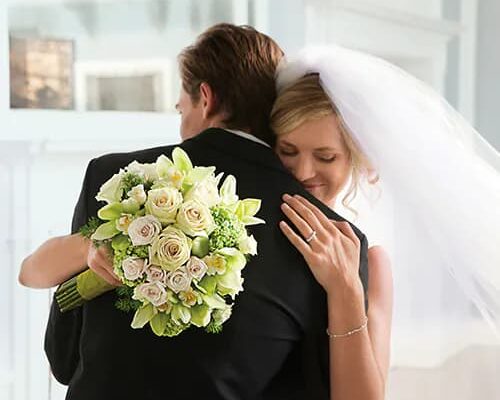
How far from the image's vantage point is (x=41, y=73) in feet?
9.58

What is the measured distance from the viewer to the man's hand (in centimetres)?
155

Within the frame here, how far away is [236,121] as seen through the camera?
1.79m

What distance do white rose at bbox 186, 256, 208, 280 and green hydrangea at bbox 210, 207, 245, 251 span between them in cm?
3

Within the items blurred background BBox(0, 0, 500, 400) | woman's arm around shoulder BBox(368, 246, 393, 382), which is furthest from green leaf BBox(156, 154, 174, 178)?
blurred background BBox(0, 0, 500, 400)

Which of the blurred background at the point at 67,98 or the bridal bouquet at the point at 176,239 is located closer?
the bridal bouquet at the point at 176,239

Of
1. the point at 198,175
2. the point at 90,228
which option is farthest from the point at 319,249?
the point at 90,228

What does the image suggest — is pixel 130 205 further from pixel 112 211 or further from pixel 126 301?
pixel 126 301

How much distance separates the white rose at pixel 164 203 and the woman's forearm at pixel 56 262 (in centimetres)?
22

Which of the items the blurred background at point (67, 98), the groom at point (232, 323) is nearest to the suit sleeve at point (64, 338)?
the groom at point (232, 323)

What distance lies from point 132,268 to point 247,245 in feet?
0.57

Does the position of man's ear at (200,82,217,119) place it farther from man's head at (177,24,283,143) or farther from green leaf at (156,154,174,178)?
green leaf at (156,154,174,178)

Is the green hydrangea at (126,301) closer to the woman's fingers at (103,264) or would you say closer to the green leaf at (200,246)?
the woman's fingers at (103,264)

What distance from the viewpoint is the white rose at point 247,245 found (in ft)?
5.02

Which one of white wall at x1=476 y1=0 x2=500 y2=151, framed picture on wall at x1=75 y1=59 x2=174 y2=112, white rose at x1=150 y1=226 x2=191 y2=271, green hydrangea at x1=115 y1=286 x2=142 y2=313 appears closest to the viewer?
white rose at x1=150 y1=226 x2=191 y2=271
